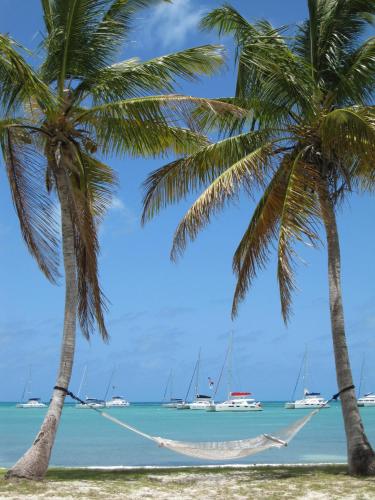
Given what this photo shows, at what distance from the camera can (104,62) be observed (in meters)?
9.62

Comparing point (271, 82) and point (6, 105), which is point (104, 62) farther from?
point (271, 82)

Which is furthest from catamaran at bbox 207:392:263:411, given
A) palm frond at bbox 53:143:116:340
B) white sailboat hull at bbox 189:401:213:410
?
palm frond at bbox 53:143:116:340

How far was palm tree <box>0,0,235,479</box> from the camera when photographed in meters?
9.11

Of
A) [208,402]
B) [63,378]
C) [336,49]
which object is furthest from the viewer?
[208,402]

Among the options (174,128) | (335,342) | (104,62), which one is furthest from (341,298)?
(104,62)

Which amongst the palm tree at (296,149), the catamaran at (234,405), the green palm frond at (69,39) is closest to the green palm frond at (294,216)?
the palm tree at (296,149)

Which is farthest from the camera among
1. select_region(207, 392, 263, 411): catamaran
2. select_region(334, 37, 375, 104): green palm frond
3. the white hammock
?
select_region(207, 392, 263, 411): catamaran

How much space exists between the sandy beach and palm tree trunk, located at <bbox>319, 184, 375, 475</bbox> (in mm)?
280

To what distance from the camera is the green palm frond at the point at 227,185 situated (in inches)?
361

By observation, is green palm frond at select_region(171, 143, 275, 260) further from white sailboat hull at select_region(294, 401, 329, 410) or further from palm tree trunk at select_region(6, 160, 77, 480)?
white sailboat hull at select_region(294, 401, 329, 410)

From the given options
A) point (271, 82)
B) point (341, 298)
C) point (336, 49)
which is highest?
point (336, 49)

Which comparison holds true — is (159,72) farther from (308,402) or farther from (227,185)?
Result: (308,402)

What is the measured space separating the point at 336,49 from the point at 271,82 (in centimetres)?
112

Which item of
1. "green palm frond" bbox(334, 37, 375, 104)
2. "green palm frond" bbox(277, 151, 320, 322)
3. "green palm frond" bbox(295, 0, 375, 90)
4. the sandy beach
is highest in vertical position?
"green palm frond" bbox(295, 0, 375, 90)
